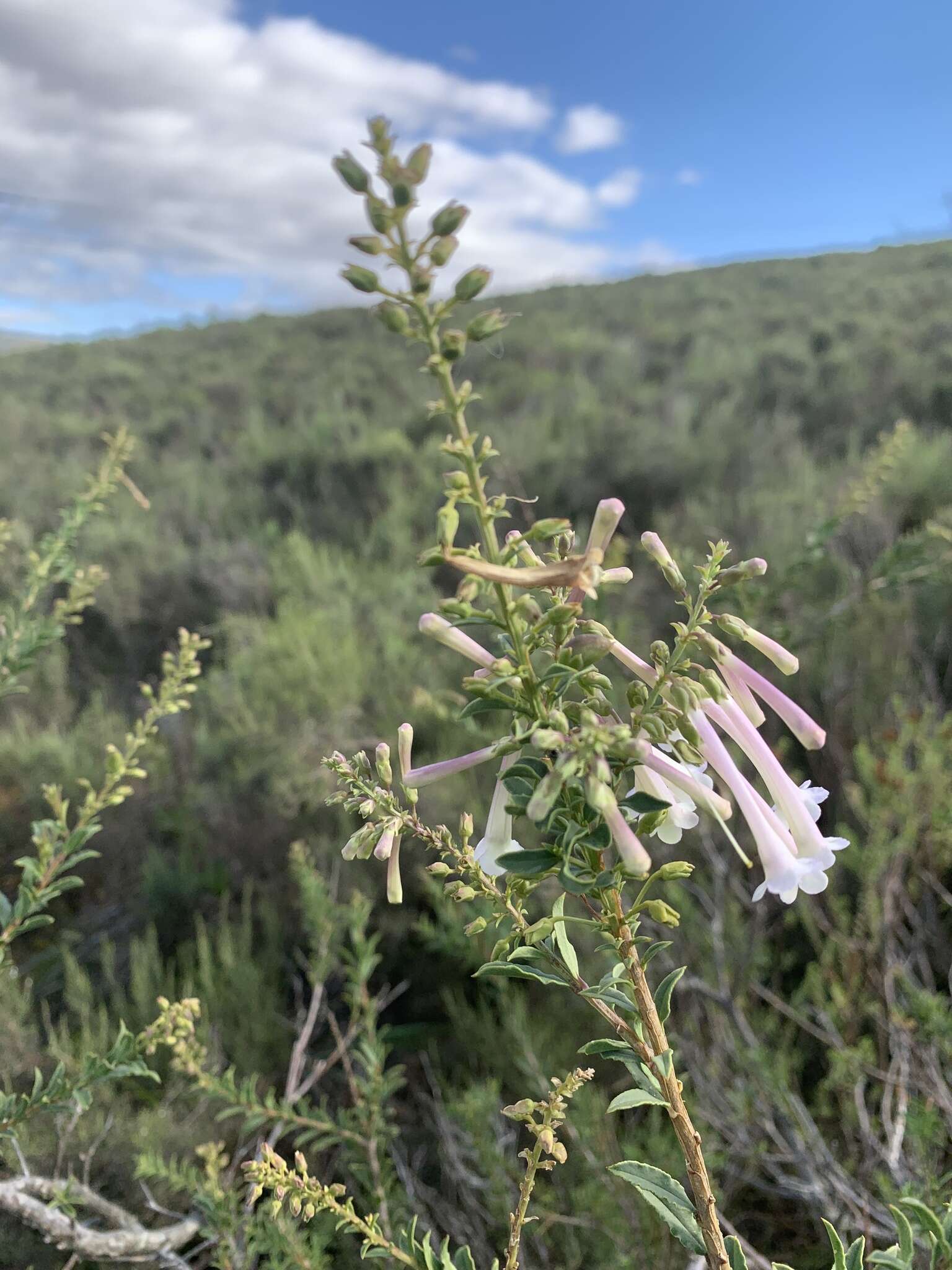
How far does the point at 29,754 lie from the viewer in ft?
14.3

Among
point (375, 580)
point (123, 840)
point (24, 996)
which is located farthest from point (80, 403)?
point (24, 996)

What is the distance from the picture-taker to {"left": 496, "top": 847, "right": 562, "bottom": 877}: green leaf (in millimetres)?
740

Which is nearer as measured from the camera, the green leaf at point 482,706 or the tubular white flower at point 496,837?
the green leaf at point 482,706

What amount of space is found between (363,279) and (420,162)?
11 centimetres

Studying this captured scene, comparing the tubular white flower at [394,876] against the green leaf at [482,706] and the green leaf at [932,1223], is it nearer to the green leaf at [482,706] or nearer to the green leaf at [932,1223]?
the green leaf at [482,706]

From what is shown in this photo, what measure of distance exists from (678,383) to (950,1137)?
854 centimetres

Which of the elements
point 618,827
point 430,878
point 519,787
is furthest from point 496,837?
point 430,878

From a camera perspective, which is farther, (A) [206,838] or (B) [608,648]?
(A) [206,838]

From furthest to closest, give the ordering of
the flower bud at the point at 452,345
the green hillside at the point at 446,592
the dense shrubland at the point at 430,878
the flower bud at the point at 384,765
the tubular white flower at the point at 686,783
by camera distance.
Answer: the green hillside at the point at 446,592
the dense shrubland at the point at 430,878
the flower bud at the point at 384,765
the tubular white flower at the point at 686,783
the flower bud at the point at 452,345

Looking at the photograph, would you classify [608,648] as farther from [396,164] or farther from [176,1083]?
[176,1083]

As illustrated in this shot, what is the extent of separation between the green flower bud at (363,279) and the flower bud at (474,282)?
0.26 ft

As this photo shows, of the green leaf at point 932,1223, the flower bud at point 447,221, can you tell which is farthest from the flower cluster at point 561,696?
the green leaf at point 932,1223

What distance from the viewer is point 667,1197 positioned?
0.80 m

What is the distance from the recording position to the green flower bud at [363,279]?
690mm
